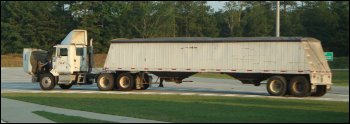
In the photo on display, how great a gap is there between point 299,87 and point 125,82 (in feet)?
30.2

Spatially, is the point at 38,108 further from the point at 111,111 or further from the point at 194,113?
the point at 194,113

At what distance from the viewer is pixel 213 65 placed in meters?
30.6

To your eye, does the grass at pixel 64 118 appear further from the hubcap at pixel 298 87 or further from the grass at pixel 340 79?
the grass at pixel 340 79

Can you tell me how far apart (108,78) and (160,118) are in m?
17.1

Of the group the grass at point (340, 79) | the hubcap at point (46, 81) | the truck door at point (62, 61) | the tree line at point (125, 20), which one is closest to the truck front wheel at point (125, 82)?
the truck door at point (62, 61)

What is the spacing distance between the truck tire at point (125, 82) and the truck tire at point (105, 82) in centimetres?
36

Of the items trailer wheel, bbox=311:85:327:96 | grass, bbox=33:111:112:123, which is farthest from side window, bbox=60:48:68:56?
grass, bbox=33:111:112:123

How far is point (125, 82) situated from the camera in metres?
33.4

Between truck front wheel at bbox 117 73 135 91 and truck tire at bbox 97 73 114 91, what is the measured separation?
0.40 m

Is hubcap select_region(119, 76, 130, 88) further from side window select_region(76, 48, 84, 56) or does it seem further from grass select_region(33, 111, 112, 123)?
grass select_region(33, 111, 112, 123)

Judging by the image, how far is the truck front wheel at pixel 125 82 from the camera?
109ft

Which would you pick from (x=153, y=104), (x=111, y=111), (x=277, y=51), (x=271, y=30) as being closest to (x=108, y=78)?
(x=277, y=51)

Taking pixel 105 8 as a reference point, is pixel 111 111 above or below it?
below

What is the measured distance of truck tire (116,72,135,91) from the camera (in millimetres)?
33188
